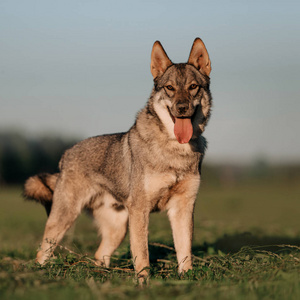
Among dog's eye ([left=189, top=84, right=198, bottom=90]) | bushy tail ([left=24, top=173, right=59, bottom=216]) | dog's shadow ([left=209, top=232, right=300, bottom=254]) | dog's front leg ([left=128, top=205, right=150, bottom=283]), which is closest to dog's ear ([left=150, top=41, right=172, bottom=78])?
dog's eye ([left=189, top=84, right=198, bottom=90])

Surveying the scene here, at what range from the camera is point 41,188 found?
7.15 meters

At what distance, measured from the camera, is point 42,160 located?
57469 millimetres

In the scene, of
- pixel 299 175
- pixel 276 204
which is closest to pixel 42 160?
pixel 299 175

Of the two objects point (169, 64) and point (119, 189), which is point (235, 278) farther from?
point (169, 64)

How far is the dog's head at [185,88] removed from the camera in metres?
5.55

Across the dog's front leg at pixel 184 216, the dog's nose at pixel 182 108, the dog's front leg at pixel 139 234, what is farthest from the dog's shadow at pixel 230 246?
the dog's nose at pixel 182 108

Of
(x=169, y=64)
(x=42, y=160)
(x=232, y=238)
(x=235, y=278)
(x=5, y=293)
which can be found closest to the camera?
(x=5, y=293)

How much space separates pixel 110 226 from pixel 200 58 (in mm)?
3109

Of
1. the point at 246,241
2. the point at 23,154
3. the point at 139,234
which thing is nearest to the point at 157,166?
the point at 139,234

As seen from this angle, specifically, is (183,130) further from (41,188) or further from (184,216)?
(41,188)

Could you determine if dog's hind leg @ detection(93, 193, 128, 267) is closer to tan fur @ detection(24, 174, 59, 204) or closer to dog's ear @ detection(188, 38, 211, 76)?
tan fur @ detection(24, 174, 59, 204)

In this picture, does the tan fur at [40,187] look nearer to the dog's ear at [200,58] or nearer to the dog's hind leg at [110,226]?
the dog's hind leg at [110,226]

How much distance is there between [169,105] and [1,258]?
3504mm

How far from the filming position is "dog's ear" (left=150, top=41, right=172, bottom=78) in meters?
5.93
